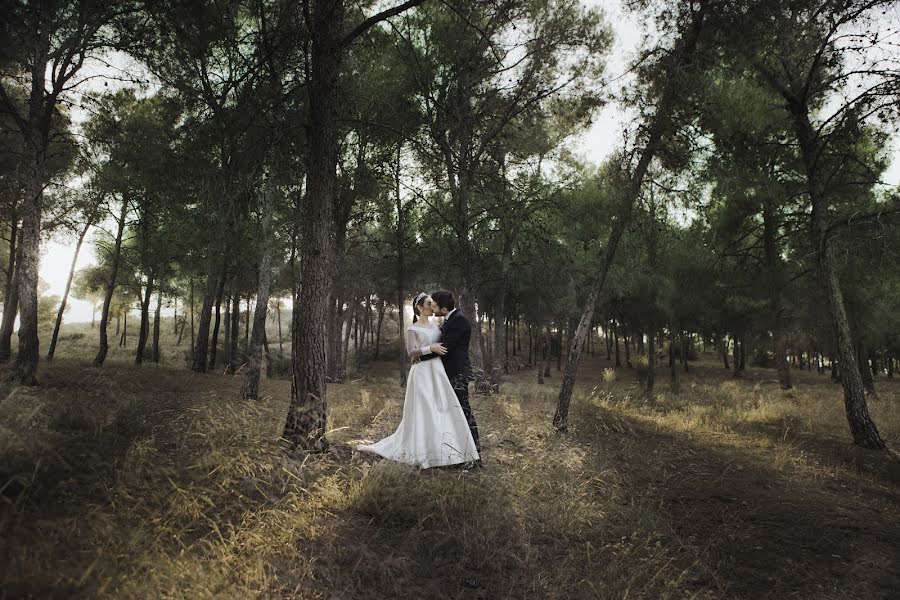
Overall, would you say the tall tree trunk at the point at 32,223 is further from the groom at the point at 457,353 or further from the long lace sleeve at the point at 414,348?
the groom at the point at 457,353

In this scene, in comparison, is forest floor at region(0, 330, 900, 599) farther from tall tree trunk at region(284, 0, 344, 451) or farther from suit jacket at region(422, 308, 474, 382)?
suit jacket at region(422, 308, 474, 382)

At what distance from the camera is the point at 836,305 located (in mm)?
9039

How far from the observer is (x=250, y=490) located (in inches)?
157

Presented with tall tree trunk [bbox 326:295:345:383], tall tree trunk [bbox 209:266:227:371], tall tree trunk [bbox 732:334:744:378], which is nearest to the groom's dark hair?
tall tree trunk [bbox 209:266:227:371]

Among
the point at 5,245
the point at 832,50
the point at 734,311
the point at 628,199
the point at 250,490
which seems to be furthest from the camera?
the point at 734,311

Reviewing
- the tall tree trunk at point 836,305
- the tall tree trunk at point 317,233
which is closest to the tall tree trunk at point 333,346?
the tall tree trunk at point 317,233

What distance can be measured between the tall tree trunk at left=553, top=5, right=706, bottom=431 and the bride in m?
3.54

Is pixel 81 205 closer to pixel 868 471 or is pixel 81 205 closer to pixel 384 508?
pixel 384 508

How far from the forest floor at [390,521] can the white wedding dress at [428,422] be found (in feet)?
1.13

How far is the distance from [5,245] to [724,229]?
105 feet

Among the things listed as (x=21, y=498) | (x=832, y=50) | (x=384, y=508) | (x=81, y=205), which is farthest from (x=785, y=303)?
(x=81, y=205)

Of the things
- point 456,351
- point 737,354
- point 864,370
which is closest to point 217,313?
point 456,351

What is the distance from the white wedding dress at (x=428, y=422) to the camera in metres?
5.95

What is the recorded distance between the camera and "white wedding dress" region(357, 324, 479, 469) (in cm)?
595
